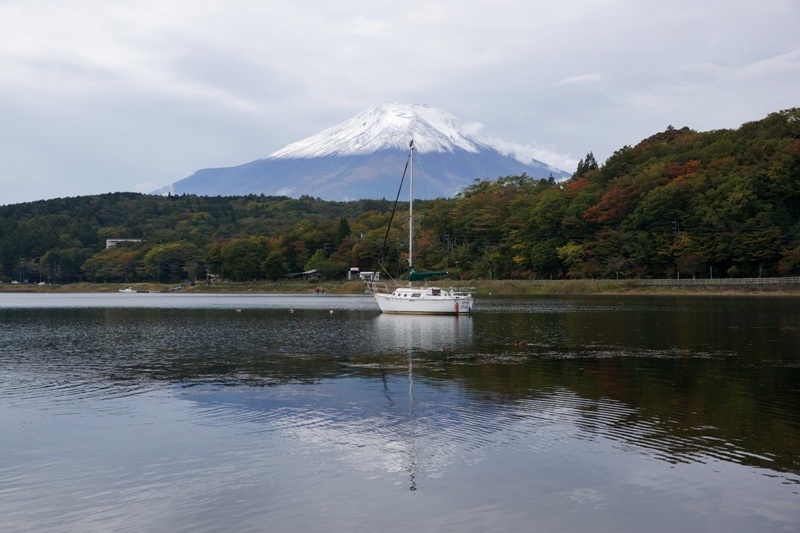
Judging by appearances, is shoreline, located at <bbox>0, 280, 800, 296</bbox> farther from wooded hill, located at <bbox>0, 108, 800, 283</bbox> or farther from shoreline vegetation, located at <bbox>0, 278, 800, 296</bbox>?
wooded hill, located at <bbox>0, 108, 800, 283</bbox>

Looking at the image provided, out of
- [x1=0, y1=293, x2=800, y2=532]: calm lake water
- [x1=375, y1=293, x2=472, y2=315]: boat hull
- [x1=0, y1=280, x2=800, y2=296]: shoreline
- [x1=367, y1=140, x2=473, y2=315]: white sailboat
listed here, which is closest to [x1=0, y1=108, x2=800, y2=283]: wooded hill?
[x1=0, y1=280, x2=800, y2=296]: shoreline

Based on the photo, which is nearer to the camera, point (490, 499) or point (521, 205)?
point (490, 499)

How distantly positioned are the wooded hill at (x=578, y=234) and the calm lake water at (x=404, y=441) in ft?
203

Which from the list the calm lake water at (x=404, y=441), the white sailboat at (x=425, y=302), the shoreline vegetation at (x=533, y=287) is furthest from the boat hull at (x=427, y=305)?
the shoreline vegetation at (x=533, y=287)

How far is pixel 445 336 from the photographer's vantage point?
109 ft

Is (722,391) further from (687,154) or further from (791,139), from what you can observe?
(687,154)

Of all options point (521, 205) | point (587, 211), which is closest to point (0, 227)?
point (521, 205)

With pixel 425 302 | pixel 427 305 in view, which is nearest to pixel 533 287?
pixel 427 305

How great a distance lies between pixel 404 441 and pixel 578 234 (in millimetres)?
88692

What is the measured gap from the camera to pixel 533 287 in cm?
9469

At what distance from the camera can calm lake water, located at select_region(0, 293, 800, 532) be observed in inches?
355

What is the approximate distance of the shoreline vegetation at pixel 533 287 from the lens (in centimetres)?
7696

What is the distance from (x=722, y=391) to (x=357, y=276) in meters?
106

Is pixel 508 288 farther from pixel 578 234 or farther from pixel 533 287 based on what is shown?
pixel 578 234
